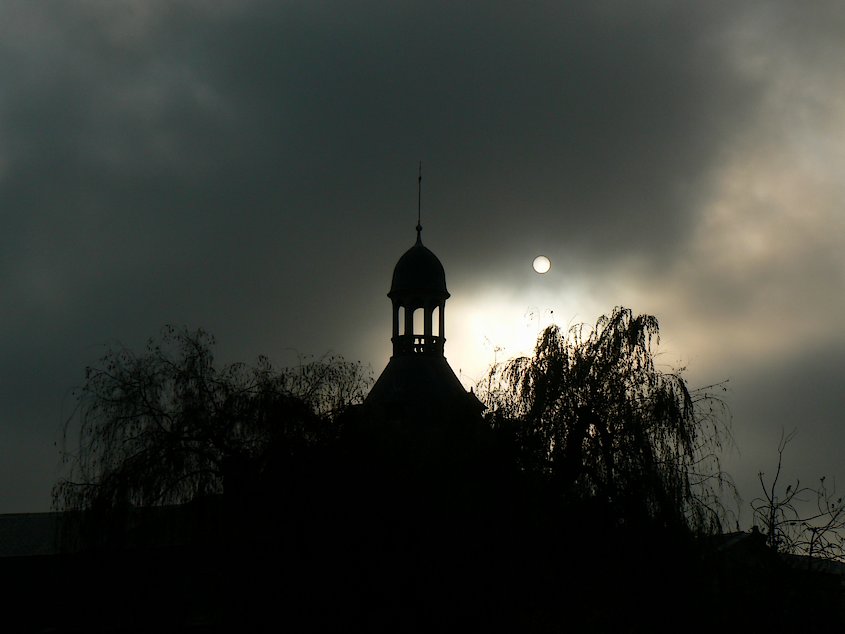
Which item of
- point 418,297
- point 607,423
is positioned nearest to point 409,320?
point 418,297

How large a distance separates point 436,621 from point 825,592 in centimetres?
765

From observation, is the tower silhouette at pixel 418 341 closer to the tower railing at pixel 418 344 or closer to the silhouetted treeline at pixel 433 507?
the tower railing at pixel 418 344

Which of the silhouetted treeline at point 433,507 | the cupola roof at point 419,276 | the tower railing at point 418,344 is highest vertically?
the cupola roof at point 419,276

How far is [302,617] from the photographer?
63.8 feet

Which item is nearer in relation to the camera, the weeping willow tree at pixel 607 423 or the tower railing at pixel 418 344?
the weeping willow tree at pixel 607 423

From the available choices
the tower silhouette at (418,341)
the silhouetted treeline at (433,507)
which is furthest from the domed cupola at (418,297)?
the silhouetted treeline at (433,507)

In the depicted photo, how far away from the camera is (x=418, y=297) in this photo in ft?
127

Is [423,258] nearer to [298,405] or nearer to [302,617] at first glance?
[298,405]

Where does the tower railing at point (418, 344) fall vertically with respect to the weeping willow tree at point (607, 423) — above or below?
above

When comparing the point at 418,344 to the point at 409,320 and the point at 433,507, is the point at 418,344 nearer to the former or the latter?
the point at 409,320

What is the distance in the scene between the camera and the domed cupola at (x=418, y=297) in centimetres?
→ 3834

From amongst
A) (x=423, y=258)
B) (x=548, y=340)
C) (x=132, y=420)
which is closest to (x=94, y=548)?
(x=132, y=420)

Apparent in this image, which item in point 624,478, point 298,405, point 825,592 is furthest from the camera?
point 298,405

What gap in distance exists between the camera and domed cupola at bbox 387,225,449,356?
126 feet
